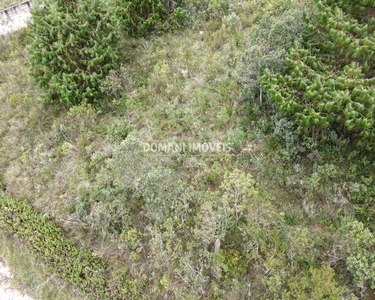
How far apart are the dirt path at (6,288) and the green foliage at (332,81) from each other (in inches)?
408

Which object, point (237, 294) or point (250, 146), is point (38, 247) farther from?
point (250, 146)

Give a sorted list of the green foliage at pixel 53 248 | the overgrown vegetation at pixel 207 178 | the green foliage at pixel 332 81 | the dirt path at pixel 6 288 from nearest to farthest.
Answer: the green foliage at pixel 332 81, the overgrown vegetation at pixel 207 178, the green foliage at pixel 53 248, the dirt path at pixel 6 288

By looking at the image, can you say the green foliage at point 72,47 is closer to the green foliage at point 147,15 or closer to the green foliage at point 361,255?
the green foliage at point 147,15

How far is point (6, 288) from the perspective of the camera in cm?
1114

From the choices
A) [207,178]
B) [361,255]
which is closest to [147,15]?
[207,178]

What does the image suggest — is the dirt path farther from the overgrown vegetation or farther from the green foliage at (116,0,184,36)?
the green foliage at (116,0,184,36)

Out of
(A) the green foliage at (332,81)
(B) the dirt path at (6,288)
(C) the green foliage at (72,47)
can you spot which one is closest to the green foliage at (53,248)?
(B) the dirt path at (6,288)

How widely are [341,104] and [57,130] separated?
10453 mm

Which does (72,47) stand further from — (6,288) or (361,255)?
(361,255)

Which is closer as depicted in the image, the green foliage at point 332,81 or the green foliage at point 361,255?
the green foliage at point 361,255

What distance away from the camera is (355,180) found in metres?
10.6

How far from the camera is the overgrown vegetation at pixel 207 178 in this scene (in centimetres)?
939

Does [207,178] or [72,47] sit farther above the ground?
[72,47]

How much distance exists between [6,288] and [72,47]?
28.8ft
